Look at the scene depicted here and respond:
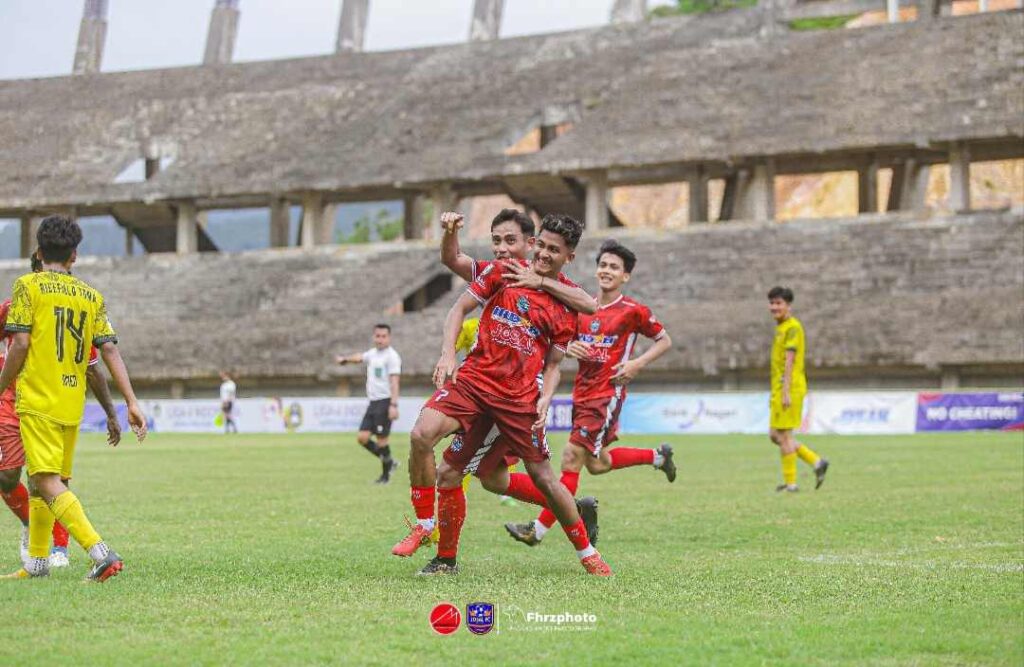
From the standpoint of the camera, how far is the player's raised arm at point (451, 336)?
328 inches

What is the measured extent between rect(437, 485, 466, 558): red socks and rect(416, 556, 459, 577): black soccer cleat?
31mm

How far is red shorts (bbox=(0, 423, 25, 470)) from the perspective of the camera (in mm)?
8844

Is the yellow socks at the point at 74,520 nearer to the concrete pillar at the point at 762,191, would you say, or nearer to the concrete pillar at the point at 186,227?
the concrete pillar at the point at 762,191

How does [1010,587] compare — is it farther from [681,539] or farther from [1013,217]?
[1013,217]

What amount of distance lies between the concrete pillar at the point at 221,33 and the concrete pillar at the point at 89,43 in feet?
17.7

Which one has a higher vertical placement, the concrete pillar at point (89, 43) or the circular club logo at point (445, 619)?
the concrete pillar at point (89, 43)

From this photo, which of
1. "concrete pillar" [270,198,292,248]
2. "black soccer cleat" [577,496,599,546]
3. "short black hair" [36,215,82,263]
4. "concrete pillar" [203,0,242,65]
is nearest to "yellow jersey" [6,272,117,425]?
"short black hair" [36,215,82,263]

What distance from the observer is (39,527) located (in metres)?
8.33

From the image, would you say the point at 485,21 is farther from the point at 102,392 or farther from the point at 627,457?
the point at 102,392

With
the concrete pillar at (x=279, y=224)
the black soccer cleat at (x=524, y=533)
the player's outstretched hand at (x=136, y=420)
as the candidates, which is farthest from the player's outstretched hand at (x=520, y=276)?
the concrete pillar at (x=279, y=224)

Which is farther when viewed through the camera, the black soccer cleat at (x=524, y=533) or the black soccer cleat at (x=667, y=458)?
the black soccer cleat at (x=667, y=458)

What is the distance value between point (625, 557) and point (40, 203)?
48.5m

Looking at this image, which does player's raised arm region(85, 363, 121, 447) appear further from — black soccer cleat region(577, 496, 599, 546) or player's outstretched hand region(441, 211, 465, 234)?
black soccer cleat region(577, 496, 599, 546)

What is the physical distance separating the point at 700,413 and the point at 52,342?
27498 millimetres
